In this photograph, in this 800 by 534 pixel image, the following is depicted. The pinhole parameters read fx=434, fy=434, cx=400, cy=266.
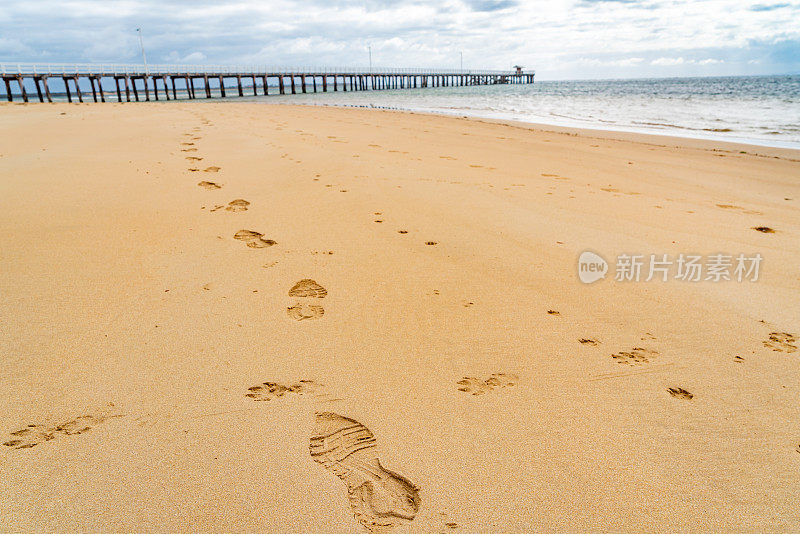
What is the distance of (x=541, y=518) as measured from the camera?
1330mm

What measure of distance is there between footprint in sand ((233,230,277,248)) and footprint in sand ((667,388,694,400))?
2554 millimetres

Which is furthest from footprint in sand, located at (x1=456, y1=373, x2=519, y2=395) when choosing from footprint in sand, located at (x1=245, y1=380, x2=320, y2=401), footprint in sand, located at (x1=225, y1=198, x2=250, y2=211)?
footprint in sand, located at (x1=225, y1=198, x2=250, y2=211)

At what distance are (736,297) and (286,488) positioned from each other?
2.76 m

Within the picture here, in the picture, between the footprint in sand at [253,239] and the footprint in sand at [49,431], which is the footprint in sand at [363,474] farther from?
the footprint in sand at [253,239]

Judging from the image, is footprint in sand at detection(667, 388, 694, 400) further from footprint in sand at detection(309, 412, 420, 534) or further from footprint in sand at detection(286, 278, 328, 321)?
footprint in sand at detection(286, 278, 328, 321)

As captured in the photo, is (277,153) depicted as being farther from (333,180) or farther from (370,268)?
(370,268)

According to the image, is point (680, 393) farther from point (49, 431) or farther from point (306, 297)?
point (49, 431)

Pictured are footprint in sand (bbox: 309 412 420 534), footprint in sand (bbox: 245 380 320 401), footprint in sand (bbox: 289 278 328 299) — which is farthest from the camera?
footprint in sand (bbox: 289 278 328 299)

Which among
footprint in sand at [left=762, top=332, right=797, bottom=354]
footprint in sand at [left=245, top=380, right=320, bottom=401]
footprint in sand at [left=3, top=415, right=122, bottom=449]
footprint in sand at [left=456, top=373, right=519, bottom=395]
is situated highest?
footprint in sand at [left=3, top=415, right=122, bottom=449]

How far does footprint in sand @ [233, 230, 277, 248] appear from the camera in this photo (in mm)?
3141

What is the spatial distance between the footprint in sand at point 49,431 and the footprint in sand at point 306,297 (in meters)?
0.94

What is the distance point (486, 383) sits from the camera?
73.5 inches

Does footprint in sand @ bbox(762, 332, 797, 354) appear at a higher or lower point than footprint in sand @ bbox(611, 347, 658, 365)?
lower

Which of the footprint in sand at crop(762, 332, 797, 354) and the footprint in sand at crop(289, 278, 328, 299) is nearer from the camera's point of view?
the footprint in sand at crop(762, 332, 797, 354)
